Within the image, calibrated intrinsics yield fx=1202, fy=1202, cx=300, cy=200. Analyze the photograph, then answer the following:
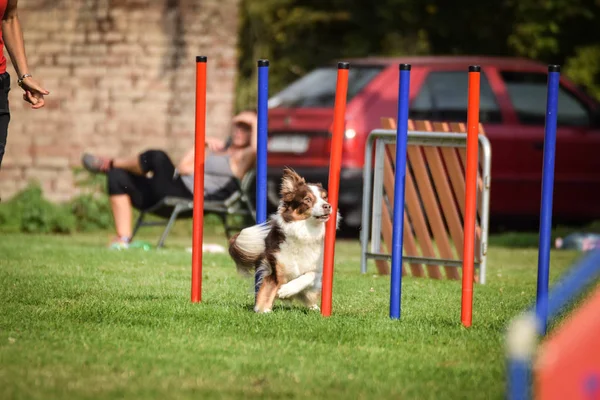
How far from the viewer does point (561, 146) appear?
40.6 feet

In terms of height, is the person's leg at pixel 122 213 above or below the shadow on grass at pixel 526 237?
above

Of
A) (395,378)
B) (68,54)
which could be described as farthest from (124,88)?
(395,378)

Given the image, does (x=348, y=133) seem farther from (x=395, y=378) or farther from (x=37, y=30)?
(x=395, y=378)

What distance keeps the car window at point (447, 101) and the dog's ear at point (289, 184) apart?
5693 mm

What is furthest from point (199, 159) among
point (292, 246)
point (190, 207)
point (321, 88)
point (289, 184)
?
point (321, 88)

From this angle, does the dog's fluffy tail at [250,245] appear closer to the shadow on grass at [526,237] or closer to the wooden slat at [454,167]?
the wooden slat at [454,167]

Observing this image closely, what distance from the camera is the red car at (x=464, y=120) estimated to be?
1156cm

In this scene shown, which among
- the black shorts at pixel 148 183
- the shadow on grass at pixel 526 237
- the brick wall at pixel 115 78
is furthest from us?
the brick wall at pixel 115 78

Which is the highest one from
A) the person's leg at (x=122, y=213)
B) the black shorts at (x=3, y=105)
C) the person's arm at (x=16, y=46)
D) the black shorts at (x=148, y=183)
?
the person's arm at (x=16, y=46)

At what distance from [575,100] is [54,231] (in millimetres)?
5623

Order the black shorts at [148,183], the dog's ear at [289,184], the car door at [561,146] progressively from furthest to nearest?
the car door at [561,146] → the black shorts at [148,183] → the dog's ear at [289,184]

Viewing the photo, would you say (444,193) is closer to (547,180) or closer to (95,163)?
(547,180)

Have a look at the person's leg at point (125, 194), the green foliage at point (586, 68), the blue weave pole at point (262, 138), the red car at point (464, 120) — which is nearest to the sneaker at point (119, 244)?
the person's leg at point (125, 194)

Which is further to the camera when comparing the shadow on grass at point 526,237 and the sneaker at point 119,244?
the shadow on grass at point 526,237
